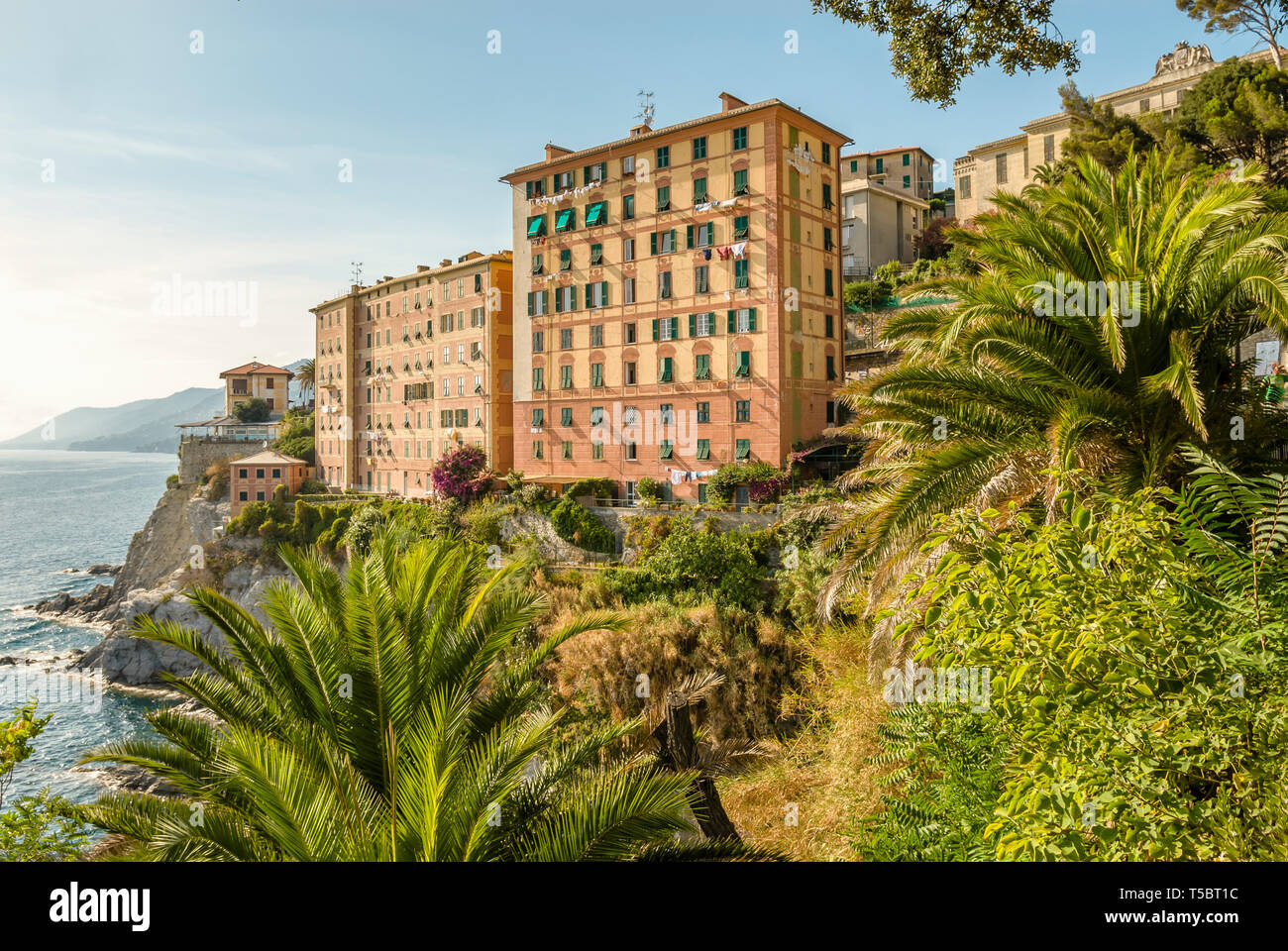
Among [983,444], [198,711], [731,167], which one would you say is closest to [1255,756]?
[983,444]

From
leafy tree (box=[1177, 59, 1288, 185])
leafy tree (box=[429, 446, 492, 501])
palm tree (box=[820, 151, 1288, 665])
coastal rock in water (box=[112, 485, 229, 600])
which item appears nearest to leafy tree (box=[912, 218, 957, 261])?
leafy tree (box=[1177, 59, 1288, 185])

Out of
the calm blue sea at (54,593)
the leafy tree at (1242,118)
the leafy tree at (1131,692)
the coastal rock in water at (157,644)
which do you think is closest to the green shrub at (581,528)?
the calm blue sea at (54,593)

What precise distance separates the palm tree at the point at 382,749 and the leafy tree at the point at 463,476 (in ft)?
109

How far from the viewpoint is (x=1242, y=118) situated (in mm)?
27234

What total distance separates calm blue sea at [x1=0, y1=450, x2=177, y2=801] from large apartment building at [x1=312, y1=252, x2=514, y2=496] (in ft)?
70.3

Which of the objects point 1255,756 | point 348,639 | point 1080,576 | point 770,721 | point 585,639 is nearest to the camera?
point 1255,756

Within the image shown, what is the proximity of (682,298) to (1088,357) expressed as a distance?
106 feet

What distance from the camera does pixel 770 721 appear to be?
26.4 metres

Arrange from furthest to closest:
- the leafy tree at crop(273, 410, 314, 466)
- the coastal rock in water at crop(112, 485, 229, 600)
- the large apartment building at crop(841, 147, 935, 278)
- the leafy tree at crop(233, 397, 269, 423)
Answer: the leafy tree at crop(233, 397, 269, 423)
the leafy tree at crop(273, 410, 314, 466)
the coastal rock in water at crop(112, 485, 229, 600)
the large apartment building at crop(841, 147, 935, 278)

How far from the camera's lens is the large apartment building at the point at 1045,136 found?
50906 mm

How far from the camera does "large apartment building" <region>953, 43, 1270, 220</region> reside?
167 feet

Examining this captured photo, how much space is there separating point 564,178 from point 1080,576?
148ft

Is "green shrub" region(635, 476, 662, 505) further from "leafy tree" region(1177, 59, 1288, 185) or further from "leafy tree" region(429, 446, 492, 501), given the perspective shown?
"leafy tree" region(1177, 59, 1288, 185)
